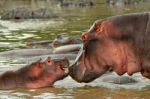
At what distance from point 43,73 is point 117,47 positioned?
1.45 meters

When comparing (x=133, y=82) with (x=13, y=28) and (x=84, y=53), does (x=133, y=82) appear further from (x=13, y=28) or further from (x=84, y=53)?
(x=13, y=28)

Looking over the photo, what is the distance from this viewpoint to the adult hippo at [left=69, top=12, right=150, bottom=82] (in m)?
6.90

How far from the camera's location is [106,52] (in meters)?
6.90

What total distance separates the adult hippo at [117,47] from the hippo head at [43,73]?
2.74 feet

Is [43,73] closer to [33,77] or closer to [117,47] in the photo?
[33,77]

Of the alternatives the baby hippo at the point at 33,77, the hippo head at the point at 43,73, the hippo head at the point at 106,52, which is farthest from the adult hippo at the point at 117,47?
the baby hippo at the point at 33,77

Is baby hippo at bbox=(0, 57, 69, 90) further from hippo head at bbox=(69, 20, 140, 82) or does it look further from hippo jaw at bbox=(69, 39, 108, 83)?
hippo head at bbox=(69, 20, 140, 82)

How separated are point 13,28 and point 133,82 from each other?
12393 mm

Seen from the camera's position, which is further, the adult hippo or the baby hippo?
the baby hippo

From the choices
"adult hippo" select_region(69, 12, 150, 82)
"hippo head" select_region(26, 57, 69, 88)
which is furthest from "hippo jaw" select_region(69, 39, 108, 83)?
"hippo head" select_region(26, 57, 69, 88)

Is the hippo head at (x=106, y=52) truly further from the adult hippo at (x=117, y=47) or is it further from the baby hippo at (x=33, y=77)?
the baby hippo at (x=33, y=77)

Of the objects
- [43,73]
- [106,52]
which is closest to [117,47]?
[106,52]

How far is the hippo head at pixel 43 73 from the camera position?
A: 7.83 metres

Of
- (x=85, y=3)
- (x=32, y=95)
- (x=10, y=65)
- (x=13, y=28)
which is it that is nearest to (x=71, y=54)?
(x=10, y=65)
